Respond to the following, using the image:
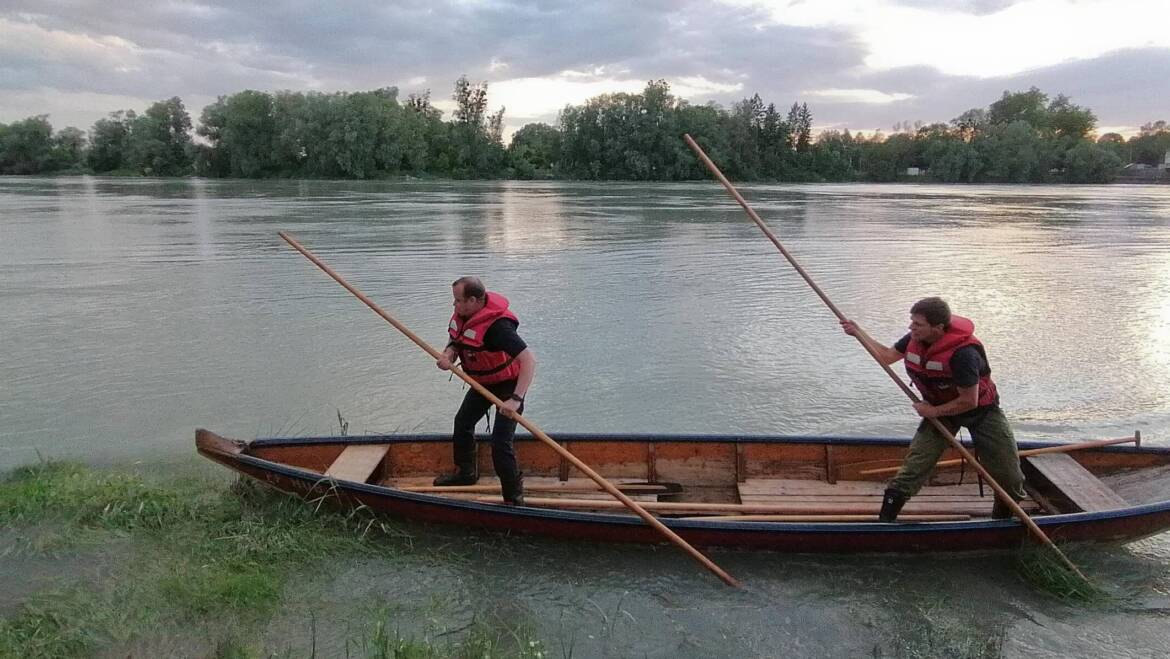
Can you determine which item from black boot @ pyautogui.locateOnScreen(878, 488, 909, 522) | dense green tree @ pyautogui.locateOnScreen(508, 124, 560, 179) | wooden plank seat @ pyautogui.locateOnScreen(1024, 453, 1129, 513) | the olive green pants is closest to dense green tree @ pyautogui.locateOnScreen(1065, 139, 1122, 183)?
dense green tree @ pyautogui.locateOnScreen(508, 124, 560, 179)

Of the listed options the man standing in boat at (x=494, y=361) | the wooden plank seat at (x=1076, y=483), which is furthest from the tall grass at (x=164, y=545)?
the wooden plank seat at (x=1076, y=483)

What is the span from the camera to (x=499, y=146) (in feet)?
284

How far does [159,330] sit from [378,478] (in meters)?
6.52

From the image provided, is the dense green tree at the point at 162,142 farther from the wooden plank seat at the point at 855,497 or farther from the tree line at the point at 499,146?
the wooden plank seat at the point at 855,497

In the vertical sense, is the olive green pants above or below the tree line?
below

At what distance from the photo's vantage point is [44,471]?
250 inches

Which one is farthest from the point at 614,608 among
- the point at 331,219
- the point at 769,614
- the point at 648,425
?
the point at 331,219

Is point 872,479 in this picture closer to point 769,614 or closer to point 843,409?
point 769,614

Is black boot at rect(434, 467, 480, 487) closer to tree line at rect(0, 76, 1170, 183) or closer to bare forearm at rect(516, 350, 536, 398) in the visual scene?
bare forearm at rect(516, 350, 536, 398)

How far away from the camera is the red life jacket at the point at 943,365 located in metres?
4.58

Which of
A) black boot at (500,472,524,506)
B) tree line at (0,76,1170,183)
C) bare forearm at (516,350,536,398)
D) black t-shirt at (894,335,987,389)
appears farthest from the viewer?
tree line at (0,76,1170,183)

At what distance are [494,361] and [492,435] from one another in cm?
47

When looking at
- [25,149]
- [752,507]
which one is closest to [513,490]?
[752,507]

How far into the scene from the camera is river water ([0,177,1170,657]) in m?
4.86
